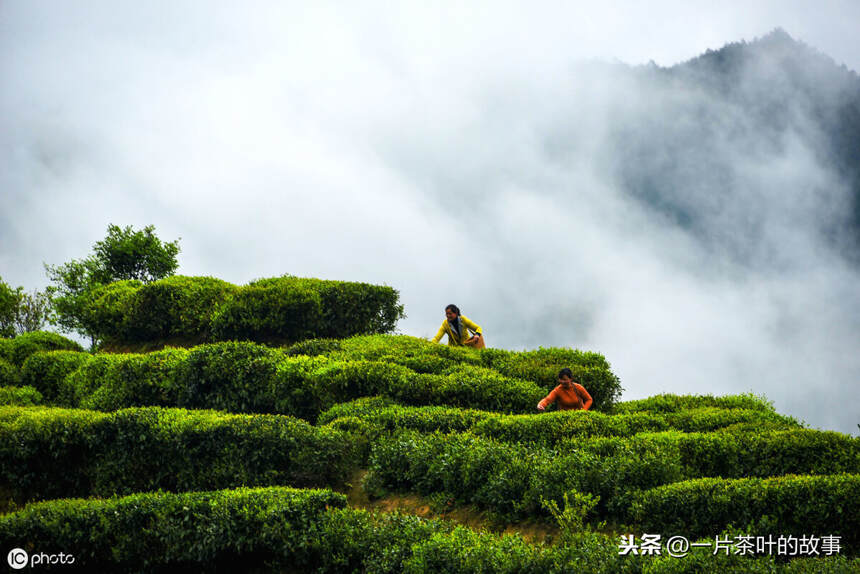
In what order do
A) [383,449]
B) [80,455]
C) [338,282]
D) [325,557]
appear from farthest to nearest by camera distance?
[338,282] → [80,455] → [383,449] → [325,557]

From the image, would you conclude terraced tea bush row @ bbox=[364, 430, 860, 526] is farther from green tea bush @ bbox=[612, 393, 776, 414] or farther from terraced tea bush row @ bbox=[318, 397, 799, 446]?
green tea bush @ bbox=[612, 393, 776, 414]

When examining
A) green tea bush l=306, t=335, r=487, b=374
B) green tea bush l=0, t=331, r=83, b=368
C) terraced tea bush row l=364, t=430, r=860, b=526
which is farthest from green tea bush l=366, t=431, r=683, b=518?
green tea bush l=0, t=331, r=83, b=368

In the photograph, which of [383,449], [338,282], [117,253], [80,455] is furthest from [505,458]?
[117,253]

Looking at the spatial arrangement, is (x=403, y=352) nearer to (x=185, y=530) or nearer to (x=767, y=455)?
(x=185, y=530)

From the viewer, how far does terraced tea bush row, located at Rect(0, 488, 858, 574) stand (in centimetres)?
661

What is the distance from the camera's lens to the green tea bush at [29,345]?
62.5 ft

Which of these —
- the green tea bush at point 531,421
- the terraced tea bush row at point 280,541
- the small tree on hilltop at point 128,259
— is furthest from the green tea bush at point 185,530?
the small tree on hilltop at point 128,259

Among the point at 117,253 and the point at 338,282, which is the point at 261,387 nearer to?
the point at 338,282

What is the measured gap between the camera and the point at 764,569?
6.08 metres

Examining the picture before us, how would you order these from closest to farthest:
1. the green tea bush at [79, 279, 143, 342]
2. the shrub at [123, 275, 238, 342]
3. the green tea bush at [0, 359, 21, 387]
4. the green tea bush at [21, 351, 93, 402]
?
1. the green tea bush at [21, 351, 93, 402]
2. the shrub at [123, 275, 238, 342]
3. the green tea bush at [0, 359, 21, 387]
4. the green tea bush at [79, 279, 143, 342]

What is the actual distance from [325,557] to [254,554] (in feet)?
3.79

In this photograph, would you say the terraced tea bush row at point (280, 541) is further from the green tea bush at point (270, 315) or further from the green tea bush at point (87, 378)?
the green tea bush at point (270, 315)

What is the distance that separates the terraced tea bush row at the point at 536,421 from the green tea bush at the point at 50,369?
9061mm

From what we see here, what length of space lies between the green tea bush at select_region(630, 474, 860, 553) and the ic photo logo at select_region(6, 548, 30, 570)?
23.4ft
